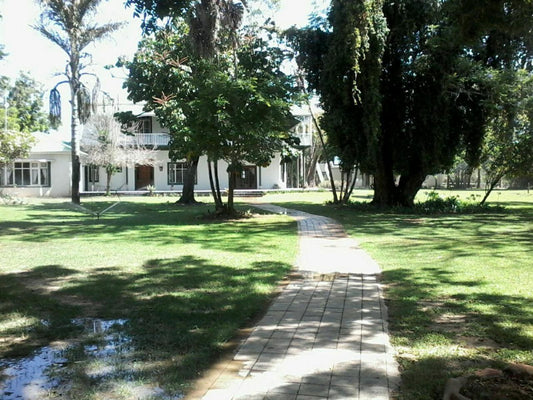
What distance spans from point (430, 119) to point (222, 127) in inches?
358

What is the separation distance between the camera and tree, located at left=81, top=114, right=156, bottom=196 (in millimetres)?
33406

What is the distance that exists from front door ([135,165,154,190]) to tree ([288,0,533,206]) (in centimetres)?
2151

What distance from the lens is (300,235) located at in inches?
505

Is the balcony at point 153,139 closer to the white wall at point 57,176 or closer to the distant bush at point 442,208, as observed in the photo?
the white wall at point 57,176

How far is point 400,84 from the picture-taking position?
20266 mm

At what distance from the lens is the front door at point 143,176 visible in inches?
1551

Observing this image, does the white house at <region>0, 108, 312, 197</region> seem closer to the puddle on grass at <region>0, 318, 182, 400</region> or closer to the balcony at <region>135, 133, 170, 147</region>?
the balcony at <region>135, 133, 170, 147</region>

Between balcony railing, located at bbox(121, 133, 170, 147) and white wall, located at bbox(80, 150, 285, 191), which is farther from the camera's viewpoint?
white wall, located at bbox(80, 150, 285, 191)

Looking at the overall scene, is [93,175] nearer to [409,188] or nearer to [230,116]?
[409,188]

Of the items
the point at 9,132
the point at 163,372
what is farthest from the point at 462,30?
the point at 9,132

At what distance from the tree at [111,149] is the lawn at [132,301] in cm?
2163

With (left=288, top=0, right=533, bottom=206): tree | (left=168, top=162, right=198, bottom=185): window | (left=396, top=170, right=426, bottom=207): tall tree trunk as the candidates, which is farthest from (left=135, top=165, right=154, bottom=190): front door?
(left=396, top=170, right=426, bottom=207): tall tree trunk

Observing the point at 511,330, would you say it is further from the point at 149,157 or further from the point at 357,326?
the point at 149,157

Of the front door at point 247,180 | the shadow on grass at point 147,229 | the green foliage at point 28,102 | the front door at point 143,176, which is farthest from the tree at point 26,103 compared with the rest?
the shadow on grass at point 147,229
